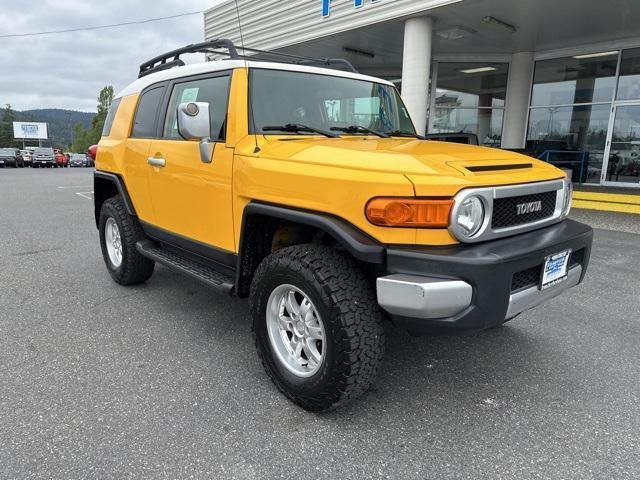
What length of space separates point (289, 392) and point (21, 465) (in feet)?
4.29

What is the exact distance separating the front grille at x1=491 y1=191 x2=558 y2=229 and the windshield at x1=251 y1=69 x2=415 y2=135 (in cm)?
136

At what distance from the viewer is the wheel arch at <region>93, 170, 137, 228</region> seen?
438 centimetres

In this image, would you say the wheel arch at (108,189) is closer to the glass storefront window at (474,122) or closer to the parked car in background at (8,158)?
the glass storefront window at (474,122)

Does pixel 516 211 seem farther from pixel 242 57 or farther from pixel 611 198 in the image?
pixel 611 198

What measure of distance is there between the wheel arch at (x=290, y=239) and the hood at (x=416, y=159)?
294 mm

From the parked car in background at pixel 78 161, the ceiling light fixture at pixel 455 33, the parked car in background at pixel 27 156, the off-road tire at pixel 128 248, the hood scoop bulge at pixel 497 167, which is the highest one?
the ceiling light fixture at pixel 455 33

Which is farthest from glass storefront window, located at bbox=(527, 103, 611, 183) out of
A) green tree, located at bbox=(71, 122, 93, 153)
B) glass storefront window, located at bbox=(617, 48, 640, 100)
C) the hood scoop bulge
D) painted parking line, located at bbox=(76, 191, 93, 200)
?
green tree, located at bbox=(71, 122, 93, 153)

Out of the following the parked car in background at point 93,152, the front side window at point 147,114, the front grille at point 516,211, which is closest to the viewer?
the front grille at point 516,211

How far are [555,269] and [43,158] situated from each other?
40942 millimetres

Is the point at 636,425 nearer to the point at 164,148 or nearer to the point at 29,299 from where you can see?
the point at 164,148


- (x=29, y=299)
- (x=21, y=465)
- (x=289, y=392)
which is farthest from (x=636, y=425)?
(x=29, y=299)

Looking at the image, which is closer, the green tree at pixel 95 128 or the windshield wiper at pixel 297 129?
the windshield wiper at pixel 297 129

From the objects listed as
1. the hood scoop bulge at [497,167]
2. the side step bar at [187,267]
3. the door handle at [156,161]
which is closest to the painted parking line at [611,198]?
the hood scoop bulge at [497,167]

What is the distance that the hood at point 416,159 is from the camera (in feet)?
7.50
